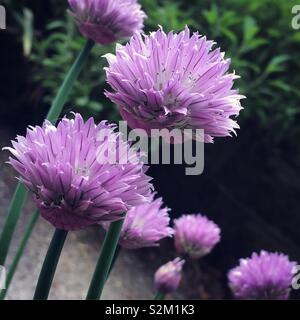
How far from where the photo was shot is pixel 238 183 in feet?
5.05

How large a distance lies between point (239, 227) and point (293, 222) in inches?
5.8

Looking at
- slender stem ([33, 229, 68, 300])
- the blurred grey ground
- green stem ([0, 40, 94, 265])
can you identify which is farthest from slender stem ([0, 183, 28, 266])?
the blurred grey ground

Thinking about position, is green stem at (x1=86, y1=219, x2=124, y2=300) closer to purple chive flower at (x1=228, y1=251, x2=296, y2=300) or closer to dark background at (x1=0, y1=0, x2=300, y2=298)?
purple chive flower at (x1=228, y1=251, x2=296, y2=300)

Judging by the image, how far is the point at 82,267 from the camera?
1.24 meters

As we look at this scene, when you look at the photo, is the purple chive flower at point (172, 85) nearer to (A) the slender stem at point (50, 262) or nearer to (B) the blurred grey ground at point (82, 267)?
(A) the slender stem at point (50, 262)

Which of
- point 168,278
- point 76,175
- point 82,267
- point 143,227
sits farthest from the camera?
point 82,267

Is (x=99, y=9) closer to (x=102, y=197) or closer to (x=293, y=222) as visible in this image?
(x=102, y=197)

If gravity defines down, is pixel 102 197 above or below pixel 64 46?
below

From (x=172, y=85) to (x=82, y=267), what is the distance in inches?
36.3

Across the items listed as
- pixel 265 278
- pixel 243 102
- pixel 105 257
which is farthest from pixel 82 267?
pixel 105 257

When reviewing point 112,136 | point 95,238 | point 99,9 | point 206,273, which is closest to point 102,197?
point 112,136

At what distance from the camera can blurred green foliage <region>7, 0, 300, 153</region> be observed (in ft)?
4.30

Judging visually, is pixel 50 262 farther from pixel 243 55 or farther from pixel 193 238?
pixel 243 55

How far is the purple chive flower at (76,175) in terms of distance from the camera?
36 cm
